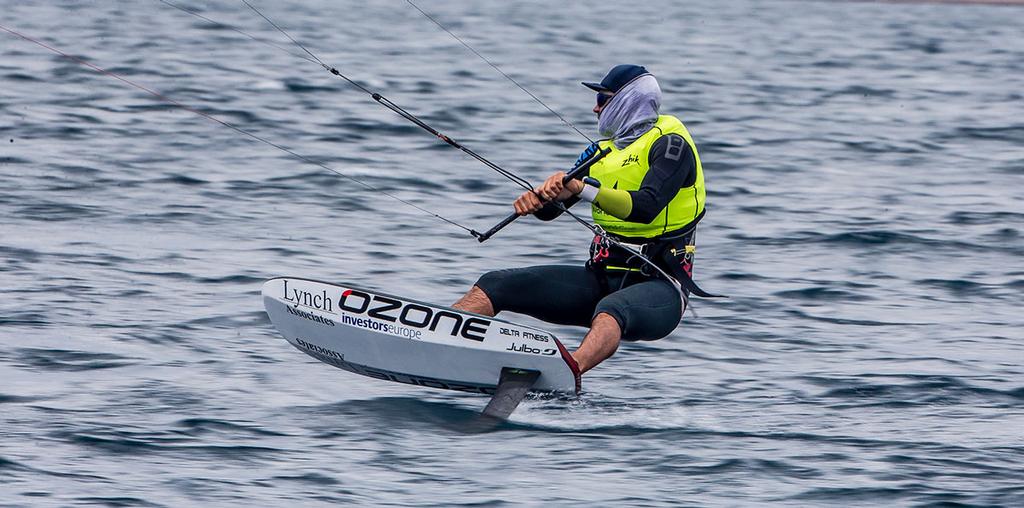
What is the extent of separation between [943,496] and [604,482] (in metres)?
1.38

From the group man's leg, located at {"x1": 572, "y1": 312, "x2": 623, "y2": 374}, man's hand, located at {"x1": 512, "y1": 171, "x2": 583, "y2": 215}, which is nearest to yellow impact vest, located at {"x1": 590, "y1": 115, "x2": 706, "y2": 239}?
man's hand, located at {"x1": 512, "y1": 171, "x2": 583, "y2": 215}

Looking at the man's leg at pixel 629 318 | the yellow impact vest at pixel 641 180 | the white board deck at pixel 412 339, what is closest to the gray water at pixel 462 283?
the white board deck at pixel 412 339

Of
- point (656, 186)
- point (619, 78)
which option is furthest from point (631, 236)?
point (619, 78)

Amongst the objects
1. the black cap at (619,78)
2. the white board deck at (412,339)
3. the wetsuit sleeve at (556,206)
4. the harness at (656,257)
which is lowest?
the white board deck at (412,339)

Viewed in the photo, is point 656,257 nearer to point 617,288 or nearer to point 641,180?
point 617,288

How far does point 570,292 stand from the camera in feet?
28.0

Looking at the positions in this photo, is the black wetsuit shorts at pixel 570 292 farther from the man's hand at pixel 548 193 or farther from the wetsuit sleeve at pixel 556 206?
the man's hand at pixel 548 193

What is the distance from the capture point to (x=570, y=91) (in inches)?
965

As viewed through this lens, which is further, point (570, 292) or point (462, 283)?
point (462, 283)

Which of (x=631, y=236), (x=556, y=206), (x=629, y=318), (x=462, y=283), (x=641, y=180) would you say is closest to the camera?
(x=629, y=318)

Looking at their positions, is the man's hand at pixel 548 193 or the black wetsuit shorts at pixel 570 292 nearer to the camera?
the man's hand at pixel 548 193

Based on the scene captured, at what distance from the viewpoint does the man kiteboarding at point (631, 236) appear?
8.21m

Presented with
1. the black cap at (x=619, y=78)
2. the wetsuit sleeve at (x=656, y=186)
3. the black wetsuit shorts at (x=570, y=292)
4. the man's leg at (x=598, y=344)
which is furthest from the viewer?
the black cap at (x=619, y=78)

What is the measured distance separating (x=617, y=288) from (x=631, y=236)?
0.94 feet
